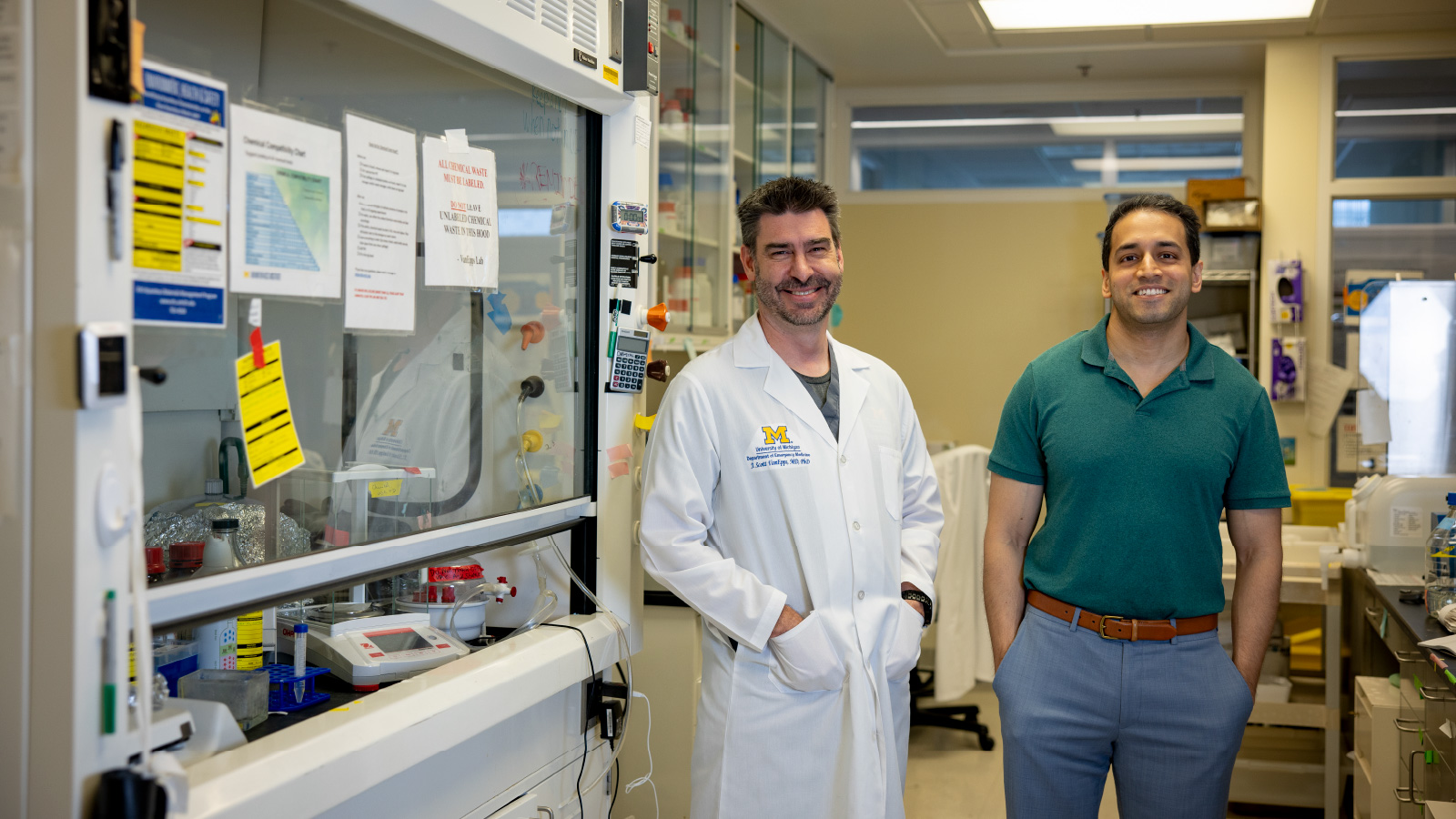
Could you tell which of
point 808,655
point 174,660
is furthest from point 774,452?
point 174,660

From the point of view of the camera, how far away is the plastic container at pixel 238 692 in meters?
1.46

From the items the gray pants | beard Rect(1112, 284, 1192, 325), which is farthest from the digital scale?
beard Rect(1112, 284, 1192, 325)

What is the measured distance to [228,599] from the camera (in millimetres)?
1315

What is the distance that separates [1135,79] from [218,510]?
4.76 m

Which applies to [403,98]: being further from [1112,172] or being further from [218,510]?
[1112,172]

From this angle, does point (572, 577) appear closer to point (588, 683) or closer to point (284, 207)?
point (588, 683)

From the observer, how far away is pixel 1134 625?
188cm

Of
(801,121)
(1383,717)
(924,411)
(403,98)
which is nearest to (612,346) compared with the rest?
(403,98)

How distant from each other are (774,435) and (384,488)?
2.24ft

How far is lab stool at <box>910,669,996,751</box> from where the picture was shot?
158 inches

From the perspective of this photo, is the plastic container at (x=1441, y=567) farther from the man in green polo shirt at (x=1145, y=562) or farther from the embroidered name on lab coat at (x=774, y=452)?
the embroidered name on lab coat at (x=774, y=452)

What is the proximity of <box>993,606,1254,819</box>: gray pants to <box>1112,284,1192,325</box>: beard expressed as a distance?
57cm

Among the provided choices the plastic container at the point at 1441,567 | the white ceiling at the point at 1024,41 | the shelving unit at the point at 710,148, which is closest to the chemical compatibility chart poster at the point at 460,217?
the shelving unit at the point at 710,148

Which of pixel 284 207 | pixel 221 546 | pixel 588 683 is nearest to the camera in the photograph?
pixel 284 207
